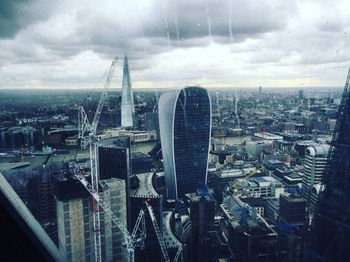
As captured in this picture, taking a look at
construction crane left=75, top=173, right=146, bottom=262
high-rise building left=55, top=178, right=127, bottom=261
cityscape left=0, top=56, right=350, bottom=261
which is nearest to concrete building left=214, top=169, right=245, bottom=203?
cityscape left=0, top=56, right=350, bottom=261

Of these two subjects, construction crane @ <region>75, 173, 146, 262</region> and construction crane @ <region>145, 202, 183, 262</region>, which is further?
construction crane @ <region>145, 202, 183, 262</region>

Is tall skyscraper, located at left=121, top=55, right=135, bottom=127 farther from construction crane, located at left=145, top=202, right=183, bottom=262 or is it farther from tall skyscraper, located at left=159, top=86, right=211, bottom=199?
construction crane, located at left=145, top=202, right=183, bottom=262

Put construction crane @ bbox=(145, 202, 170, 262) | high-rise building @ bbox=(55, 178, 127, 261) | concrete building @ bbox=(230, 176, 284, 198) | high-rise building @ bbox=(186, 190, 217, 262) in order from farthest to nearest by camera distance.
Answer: concrete building @ bbox=(230, 176, 284, 198), high-rise building @ bbox=(186, 190, 217, 262), construction crane @ bbox=(145, 202, 170, 262), high-rise building @ bbox=(55, 178, 127, 261)

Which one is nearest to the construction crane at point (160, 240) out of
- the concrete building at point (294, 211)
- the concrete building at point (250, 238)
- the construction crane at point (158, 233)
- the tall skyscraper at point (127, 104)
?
the construction crane at point (158, 233)

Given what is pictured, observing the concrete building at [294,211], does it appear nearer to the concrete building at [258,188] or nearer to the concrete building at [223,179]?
the concrete building at [258,188]

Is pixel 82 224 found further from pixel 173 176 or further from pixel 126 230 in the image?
pixel 173 176

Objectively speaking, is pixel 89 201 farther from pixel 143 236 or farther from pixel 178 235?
pixel 178 235

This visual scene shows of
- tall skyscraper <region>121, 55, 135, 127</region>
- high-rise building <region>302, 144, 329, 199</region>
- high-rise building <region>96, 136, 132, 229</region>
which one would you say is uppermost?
tall skyscraper <region>121, 55, 135, 127</region>
